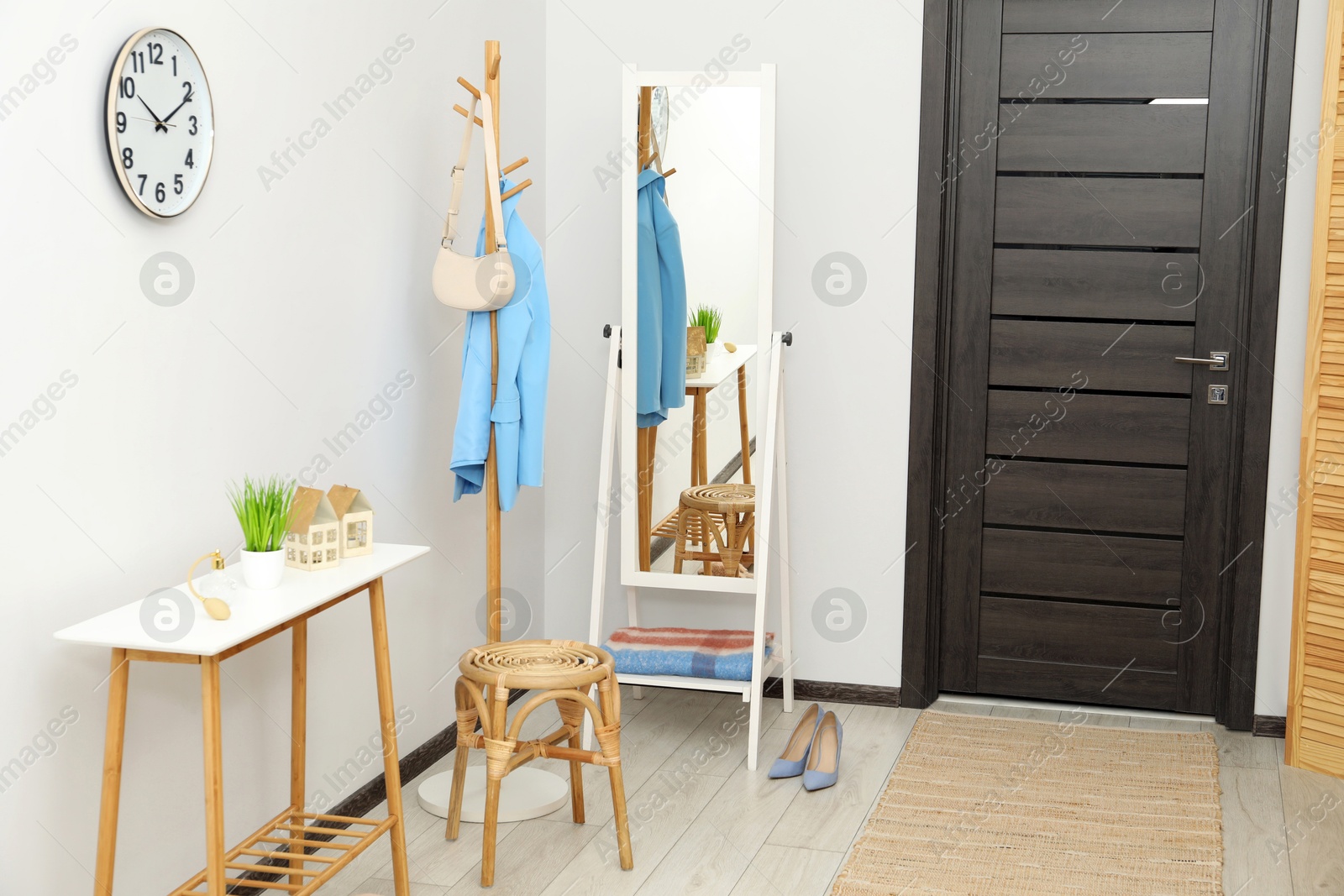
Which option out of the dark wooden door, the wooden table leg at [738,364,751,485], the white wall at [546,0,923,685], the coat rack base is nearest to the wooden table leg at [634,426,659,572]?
the wooden table leg at [738,364,751,485]

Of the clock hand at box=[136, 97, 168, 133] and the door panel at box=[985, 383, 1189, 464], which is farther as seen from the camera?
the door panel at box=[985, 383, 1189, 464]

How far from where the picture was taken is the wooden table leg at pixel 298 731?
225cm

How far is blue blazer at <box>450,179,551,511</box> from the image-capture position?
8.87 ft

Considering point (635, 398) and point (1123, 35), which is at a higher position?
point (1123, 35)

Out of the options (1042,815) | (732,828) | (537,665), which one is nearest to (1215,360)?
(1042,815)

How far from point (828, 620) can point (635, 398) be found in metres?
0.95

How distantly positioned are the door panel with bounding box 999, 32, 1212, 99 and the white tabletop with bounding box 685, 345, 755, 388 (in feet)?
3.54

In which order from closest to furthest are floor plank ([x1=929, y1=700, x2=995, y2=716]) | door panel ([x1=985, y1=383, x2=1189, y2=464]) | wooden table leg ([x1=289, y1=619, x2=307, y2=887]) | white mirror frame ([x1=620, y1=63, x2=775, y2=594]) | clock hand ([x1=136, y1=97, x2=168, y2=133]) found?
clock hand ([x1=136, y1=97, x2=168, y2=133])
wooden table leg ([x1=289, y1=619, x2=307, y2=887])
white mirror frame ([x1=620, y1=63, x2=775, y2=594])
door panel ([x1=985, y1=383, x2=1189, y2=464])
floor plank ([x1=929, y1=700, x2=995, y2=716])

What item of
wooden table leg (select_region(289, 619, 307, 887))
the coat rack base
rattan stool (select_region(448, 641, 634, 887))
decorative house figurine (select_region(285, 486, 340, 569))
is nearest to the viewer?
decorative house figurine (select_region(285, 486, 340, 569))

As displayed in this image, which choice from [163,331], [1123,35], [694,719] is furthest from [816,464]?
[163,331]

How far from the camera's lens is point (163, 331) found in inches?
80.4

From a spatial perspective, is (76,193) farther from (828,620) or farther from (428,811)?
(828,620)

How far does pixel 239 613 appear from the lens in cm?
186

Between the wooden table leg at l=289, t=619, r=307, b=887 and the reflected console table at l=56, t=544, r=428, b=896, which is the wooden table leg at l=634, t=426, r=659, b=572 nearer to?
the reflected console table at l=56, t=544, r=428, b=896
